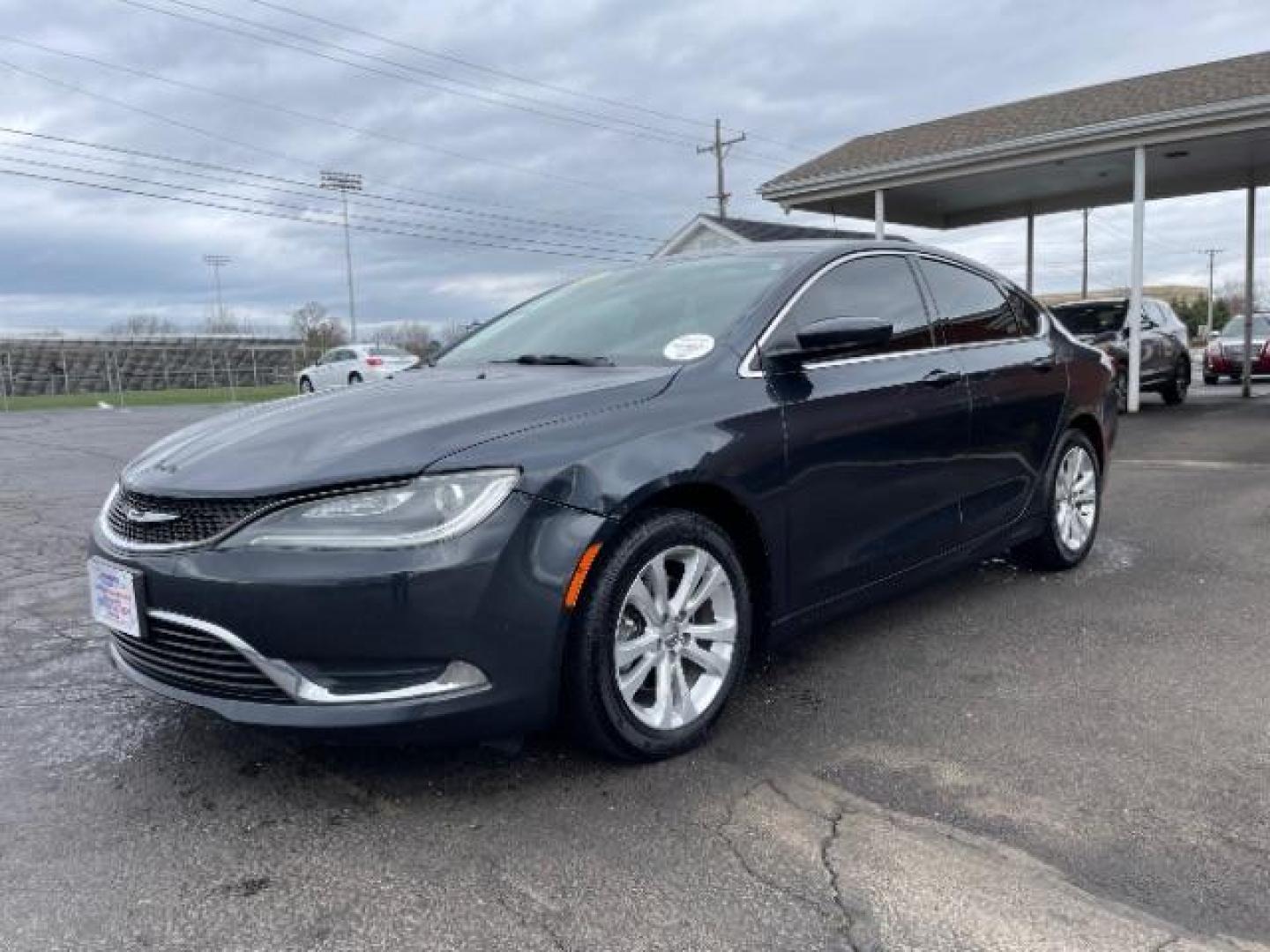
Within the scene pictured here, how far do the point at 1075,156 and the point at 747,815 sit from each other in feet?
43.1

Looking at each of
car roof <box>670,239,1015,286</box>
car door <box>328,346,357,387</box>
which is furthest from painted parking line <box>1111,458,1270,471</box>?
car door <box>328,346,357,387</box>

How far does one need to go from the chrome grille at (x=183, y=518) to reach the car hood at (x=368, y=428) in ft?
0.09

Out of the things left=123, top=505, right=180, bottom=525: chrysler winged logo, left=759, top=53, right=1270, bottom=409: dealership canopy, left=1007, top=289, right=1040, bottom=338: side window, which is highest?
left=759, top=53, right=1270, bottom=409: dealership canopy

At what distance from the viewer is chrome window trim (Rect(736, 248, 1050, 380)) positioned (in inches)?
136

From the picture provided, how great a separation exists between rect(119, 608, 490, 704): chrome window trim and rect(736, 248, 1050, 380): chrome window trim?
4.43 ft

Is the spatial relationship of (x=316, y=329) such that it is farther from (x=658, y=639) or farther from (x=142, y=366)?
(x=658, y=639)

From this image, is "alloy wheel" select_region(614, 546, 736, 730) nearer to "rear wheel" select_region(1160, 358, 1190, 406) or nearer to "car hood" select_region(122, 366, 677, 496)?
"car hood" select_region(122, 366, 677, 496)

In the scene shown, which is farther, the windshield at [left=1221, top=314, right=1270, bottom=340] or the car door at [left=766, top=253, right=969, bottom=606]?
the windshield at [left=1221, top=314, right=1270, bottom=340]

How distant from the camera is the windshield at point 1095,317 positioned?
14.6 meters

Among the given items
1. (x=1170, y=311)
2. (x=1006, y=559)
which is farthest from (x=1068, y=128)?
(x=1006, y=559)

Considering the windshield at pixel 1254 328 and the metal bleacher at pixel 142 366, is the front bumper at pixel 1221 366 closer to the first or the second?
the windshield at pixel 1254 328


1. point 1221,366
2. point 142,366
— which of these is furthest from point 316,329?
point 1221,366

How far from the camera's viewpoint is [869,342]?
11.8ft

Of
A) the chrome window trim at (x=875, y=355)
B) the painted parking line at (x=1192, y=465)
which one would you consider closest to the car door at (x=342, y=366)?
the painted parking line at (x=1192, y=465)
